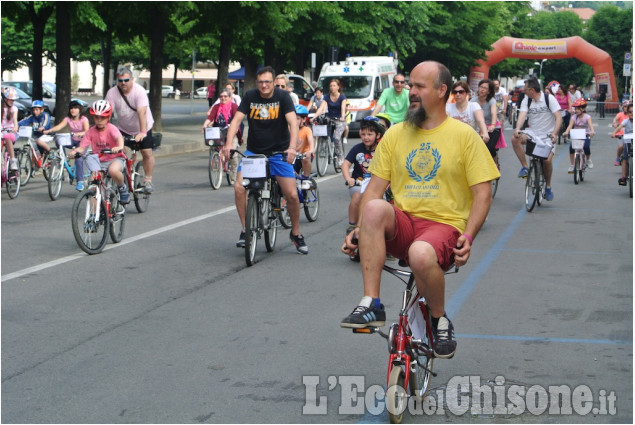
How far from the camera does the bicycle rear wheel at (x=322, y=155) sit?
67.2 ft

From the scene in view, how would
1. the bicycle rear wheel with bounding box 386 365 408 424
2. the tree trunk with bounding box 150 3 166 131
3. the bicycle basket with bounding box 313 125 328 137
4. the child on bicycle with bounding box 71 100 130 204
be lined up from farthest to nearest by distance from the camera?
the tree trunk with bounding box 150 3 166 131
the bicycle basket with bounding box 313 125 328 137
the child on bicycle with bounding box 71 100 130 204
the bicycle rear wheel with bounding box 386 365 408 424

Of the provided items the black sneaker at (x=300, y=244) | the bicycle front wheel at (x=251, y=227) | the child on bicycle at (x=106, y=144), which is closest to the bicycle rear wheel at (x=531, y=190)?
the black sneaker at (x=300, y=244)

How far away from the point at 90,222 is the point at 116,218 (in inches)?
27.9

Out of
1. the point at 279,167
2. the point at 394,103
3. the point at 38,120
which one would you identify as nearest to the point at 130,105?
the point at 279,167

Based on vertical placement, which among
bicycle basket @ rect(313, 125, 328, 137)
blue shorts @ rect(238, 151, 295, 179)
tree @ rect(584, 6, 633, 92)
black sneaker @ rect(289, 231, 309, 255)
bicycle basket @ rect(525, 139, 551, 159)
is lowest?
black sneaker @ rect(289, 231, 309, 255)

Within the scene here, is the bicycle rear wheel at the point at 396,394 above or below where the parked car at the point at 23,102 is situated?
above

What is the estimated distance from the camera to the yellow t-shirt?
16.7ft

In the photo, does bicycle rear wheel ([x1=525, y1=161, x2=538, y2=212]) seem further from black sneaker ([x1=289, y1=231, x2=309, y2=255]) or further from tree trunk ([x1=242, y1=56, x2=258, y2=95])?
tree trunk ([x1=242, y1=56, x2=258, y2=95])

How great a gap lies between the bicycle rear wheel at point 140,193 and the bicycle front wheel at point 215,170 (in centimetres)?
309

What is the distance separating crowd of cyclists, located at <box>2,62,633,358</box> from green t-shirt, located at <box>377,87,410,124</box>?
1 centimetres

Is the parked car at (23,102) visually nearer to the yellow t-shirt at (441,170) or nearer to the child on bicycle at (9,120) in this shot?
the child on bicycle at (9,120)

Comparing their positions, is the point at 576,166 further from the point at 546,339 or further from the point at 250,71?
the point at 250,71

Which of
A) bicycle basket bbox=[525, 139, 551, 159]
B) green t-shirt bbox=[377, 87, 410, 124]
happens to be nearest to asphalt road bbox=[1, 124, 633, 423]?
bicycle basket bbox=[525, 139, 551, 159]

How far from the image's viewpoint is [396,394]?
15.7 feet
